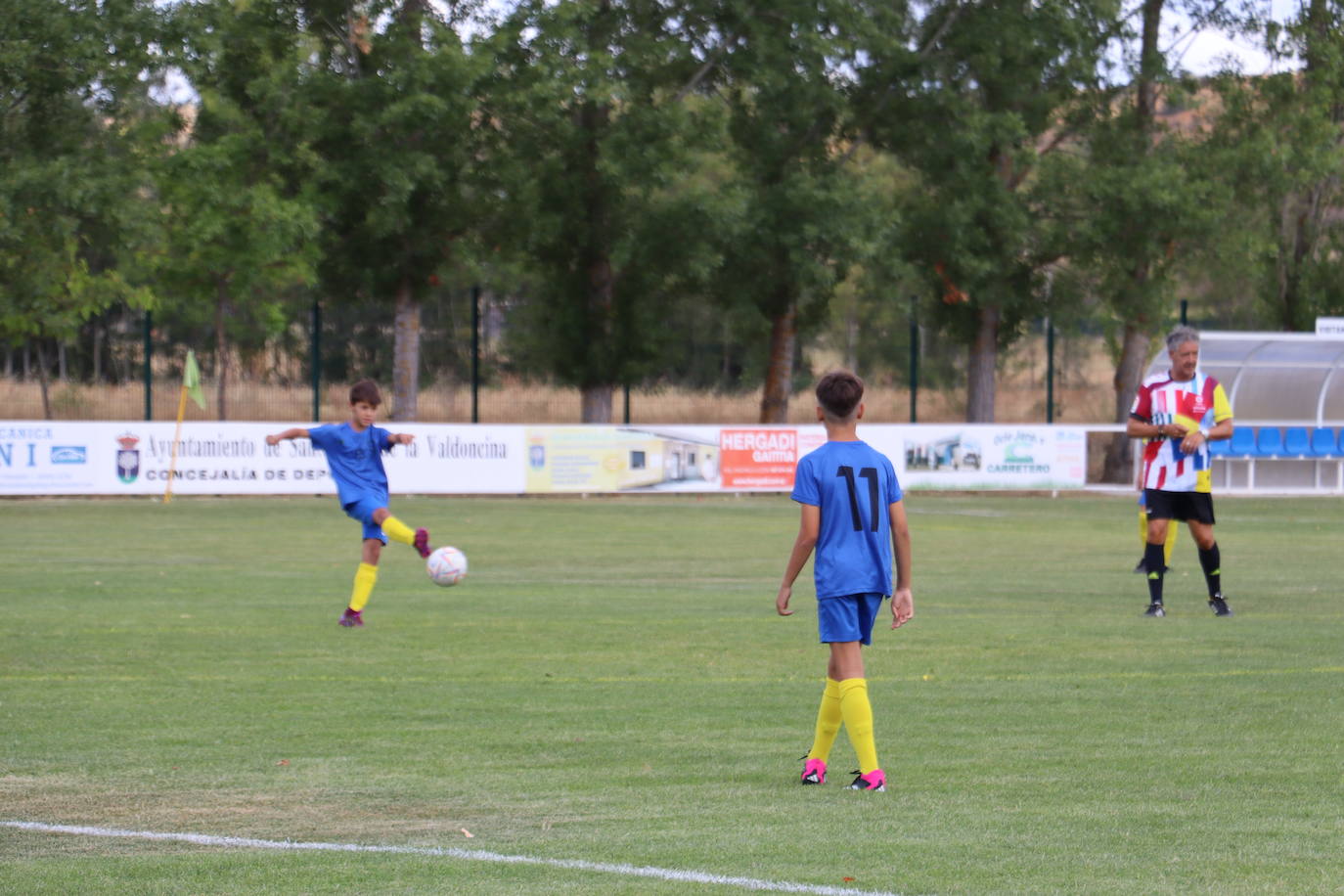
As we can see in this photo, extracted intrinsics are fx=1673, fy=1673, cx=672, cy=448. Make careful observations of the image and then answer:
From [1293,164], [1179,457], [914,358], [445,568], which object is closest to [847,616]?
[445,568]

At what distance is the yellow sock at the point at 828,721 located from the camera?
7.09m

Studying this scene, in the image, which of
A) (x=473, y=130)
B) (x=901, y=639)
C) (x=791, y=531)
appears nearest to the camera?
(x=901, y=639)

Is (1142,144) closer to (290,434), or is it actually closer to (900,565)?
(290,434)

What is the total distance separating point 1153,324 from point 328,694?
33448 millimetres

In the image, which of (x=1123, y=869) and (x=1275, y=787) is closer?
(x=1123, y=869)

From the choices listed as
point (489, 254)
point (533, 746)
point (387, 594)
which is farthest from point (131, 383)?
point (533, 746)

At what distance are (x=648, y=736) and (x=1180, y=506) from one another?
6.61 m

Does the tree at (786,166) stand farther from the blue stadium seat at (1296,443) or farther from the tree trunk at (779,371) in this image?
the blue stadium seat at (1296,443)

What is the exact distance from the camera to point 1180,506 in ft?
43.9

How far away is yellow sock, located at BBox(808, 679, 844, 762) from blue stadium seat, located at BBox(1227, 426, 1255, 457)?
2853cm

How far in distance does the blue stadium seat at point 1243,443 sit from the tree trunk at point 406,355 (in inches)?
688

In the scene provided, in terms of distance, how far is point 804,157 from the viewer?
133 ft

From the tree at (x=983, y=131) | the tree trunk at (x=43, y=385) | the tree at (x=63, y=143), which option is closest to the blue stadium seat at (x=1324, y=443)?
the tree at (x=983, y=131)

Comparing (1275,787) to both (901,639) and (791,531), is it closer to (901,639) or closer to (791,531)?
(901,639)
